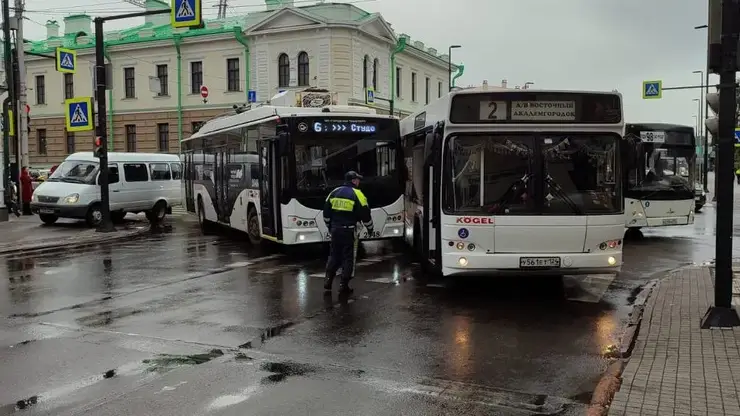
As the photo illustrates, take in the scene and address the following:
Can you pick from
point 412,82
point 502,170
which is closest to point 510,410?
point 502,170

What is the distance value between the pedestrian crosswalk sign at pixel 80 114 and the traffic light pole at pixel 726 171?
1704cm

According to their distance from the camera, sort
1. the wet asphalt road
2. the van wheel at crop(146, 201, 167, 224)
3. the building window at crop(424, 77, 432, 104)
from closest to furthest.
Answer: the wet asphalt road, the van wheel at crop(146, 201, 167, 224), the building window at crop(424, 77, 432, 104)

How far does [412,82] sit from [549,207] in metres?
45.6

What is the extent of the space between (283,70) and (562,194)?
39.2 meters

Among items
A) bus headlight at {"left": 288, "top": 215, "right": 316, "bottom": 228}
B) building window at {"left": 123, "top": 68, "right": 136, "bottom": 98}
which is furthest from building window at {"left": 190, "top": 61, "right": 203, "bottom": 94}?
bus headlight at {"left": 288, "top": 215, "right": 316, "bottom": 228}

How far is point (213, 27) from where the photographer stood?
4938 centimetres

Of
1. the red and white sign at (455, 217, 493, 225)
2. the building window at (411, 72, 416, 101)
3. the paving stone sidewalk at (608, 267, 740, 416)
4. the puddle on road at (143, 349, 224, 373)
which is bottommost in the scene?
the puddle on road at (143, 349, 224, 373)

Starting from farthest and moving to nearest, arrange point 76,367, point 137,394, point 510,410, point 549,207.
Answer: point 549,207 < point 76,367 < point 137,394 < point 510,410

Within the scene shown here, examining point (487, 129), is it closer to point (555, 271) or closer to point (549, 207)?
point (549, 207)

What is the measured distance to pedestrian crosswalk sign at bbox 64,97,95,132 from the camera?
1986 cm

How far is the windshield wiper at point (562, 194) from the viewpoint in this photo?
9.35m

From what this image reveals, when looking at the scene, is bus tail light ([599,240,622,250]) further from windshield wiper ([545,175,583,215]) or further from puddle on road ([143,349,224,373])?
puddle on road ([143,349,224,373])

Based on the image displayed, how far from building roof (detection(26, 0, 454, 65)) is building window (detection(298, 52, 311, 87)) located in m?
2.72

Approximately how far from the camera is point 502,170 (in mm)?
9422
